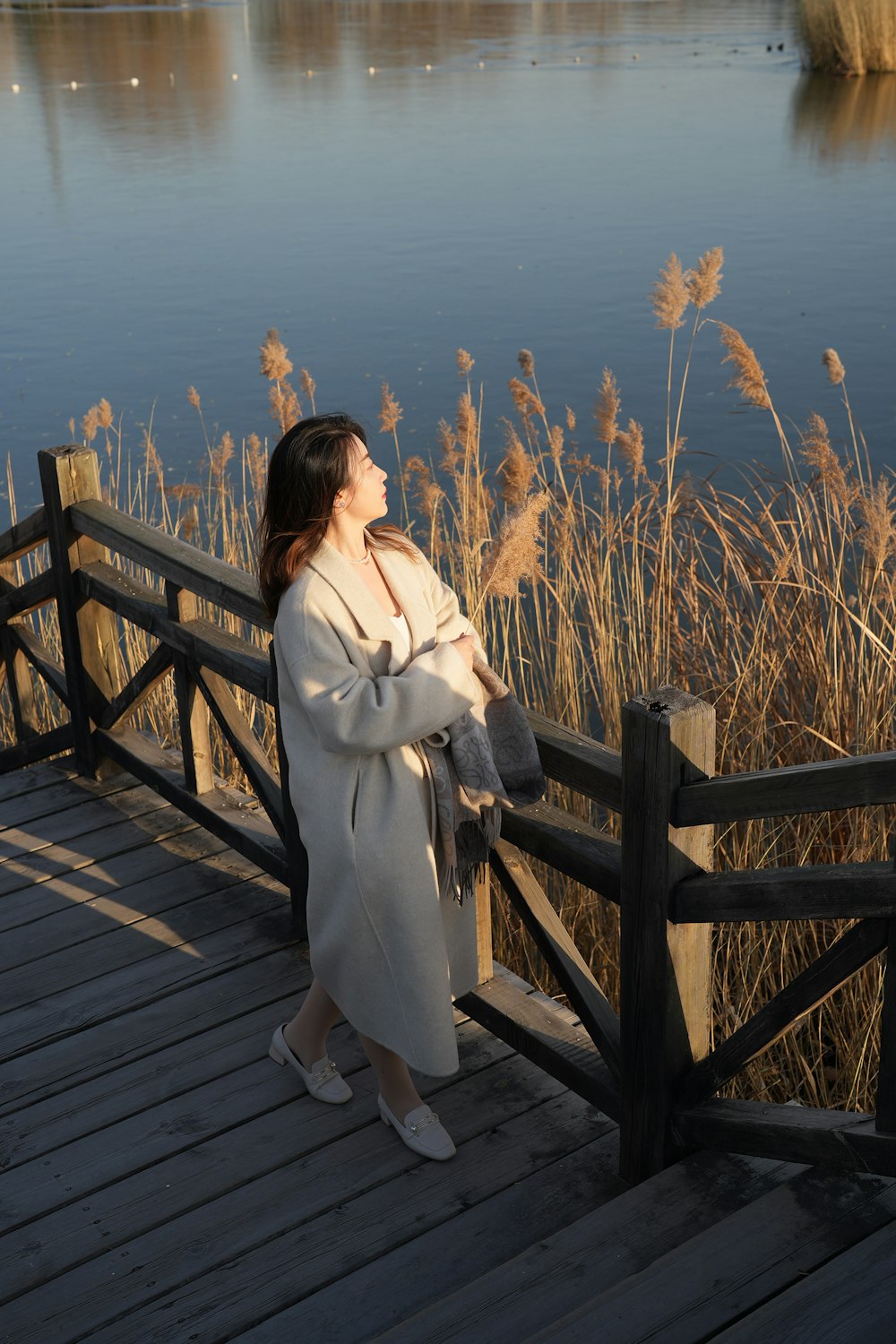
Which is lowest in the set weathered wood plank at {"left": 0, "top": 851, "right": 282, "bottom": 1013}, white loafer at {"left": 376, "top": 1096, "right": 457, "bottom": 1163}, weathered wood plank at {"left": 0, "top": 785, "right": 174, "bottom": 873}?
weathered wood plank at {"left": 0, "top": 785, "right": 174, "bottom": 873}

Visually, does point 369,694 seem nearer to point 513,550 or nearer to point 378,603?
point 378,603

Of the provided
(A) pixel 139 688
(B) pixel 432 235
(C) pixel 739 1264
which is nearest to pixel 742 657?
(A) pixel 139 688

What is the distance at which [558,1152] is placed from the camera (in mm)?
2389

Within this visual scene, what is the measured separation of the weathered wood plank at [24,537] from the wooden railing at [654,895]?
52 centimetres

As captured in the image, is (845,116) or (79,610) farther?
(845,116)

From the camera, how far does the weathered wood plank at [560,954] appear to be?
231 centimetres

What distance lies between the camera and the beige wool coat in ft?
7.07

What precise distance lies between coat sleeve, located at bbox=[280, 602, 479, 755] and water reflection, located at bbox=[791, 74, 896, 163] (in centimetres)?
1582

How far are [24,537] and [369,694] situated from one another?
2065 mm

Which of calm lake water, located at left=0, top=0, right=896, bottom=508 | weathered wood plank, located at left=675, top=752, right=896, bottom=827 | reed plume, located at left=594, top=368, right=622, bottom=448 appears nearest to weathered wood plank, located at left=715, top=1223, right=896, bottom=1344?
weathered wood plank, located at left=675, top=752, right=896, bottom=827

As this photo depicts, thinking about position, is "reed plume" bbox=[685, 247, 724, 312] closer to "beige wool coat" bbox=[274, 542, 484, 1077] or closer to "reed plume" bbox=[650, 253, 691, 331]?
"reed plume" bbox=[650, 253, 691, 331]

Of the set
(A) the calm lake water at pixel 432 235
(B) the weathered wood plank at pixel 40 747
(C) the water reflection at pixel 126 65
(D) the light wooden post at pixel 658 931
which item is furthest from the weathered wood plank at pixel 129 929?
(C) the water reflection at pixel 126 65

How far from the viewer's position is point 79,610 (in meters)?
3.70

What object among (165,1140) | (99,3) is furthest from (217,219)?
(99,3)
